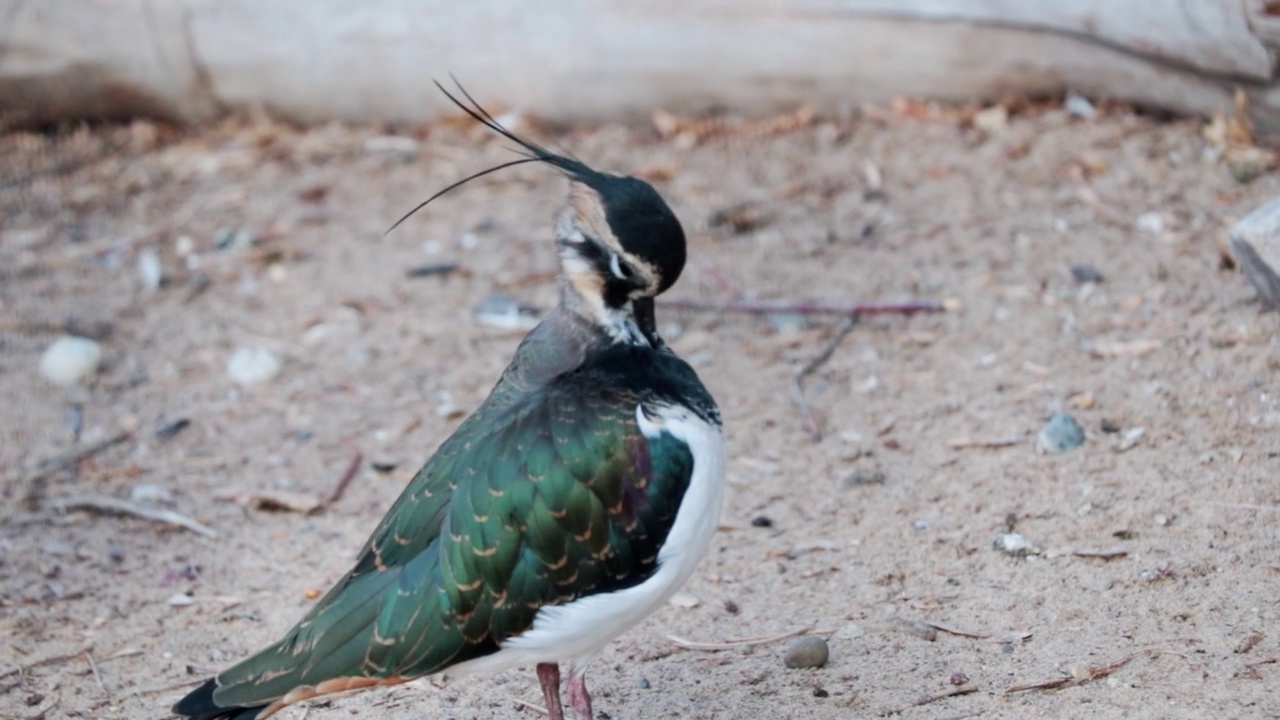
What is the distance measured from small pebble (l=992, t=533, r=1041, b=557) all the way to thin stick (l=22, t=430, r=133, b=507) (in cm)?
352

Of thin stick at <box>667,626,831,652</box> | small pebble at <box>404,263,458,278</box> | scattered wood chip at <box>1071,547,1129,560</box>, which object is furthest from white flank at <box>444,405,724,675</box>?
small pebble at <box>404,263,458,278</box>

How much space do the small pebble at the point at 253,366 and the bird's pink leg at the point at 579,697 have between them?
2.89m

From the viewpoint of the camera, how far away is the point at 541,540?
3.68 metres

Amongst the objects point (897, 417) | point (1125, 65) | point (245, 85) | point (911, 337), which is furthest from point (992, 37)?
point (245, 85)

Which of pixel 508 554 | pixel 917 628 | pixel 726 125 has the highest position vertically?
pixel 508 554

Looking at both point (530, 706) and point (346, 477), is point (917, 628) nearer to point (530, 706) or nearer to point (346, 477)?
point (530, 706)

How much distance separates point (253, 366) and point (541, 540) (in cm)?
302

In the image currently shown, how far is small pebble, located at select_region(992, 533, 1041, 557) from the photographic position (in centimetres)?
451

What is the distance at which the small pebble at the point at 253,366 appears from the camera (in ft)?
20.6

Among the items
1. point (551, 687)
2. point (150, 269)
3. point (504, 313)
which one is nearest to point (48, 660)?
point (551, 687)

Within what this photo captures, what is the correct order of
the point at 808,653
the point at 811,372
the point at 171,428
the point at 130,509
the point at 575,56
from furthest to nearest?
the point at 575,56 < the point at 171,428 < the point at 811,372 < the point at 130,509 < the point at 808,653

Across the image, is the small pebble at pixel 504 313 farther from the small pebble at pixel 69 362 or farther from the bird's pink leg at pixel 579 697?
the bird's pink leg at pixel 579 697

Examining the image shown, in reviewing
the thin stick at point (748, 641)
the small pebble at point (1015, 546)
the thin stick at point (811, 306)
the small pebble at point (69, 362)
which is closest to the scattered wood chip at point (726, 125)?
the thin stick at point (811, 306)

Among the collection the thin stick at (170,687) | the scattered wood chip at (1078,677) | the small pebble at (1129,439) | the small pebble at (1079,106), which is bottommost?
the thin stick at (170,687)
